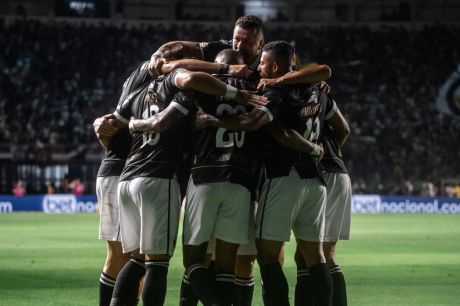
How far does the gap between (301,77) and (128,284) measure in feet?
6.69

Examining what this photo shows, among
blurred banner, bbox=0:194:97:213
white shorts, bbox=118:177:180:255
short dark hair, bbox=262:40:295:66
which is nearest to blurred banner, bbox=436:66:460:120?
blurred banner, bbox=0:194:97:213

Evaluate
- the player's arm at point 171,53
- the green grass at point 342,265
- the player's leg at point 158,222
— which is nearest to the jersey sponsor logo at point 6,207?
the green grass at point 342,265

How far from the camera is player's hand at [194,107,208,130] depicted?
692 centimetres

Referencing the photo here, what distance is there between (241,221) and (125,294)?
3.38 ft

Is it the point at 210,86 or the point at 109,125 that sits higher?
the point at 210,86

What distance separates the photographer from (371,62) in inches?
1804

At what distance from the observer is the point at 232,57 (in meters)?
7.20

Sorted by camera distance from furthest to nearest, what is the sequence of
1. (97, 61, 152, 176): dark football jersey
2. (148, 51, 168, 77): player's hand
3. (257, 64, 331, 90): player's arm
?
(97, 61, 152, 176): dark football jersey, (148, 51, 168, 77): player's hand, (257, 64, 331, 90): player's arm

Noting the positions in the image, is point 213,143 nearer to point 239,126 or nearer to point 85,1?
point 239,126

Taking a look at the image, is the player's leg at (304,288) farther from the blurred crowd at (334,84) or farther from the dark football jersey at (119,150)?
the blurred crowd at (334,84)

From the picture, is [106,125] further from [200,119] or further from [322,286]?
[322,286]

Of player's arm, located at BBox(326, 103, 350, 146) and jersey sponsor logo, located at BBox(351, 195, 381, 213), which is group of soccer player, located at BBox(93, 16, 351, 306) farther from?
jersey sponsor logo, located at BBox(351, 195, 381, 213)

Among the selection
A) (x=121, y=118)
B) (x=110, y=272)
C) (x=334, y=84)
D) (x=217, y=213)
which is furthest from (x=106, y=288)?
(x=334, y=84)

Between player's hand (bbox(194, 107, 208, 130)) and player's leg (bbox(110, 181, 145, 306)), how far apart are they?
2.27ft
